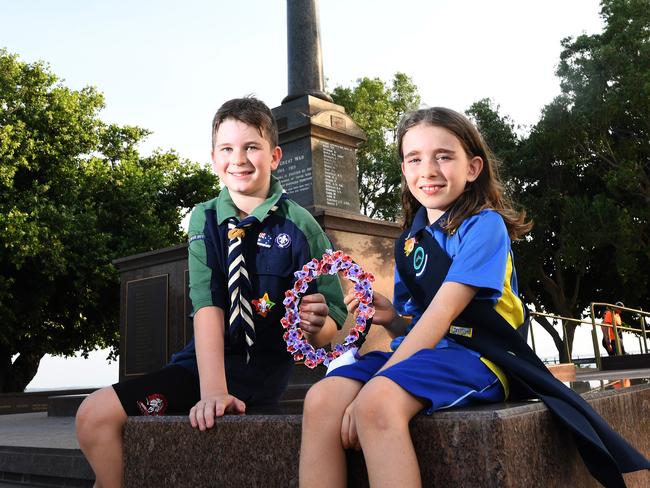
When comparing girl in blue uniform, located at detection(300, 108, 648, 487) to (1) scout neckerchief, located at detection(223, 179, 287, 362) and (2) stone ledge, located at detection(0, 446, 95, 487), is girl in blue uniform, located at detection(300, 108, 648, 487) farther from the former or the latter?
(2) stone ledge, located at detection(0, 446, 95, 487)

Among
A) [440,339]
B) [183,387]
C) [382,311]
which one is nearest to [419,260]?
[382,311]

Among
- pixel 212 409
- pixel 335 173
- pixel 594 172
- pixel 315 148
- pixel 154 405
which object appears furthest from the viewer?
pixel 594 172

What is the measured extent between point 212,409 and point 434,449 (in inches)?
35.9

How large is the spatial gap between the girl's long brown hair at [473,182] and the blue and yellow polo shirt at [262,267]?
2.01ft

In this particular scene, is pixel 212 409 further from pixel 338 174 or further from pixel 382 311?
pixel 338 174

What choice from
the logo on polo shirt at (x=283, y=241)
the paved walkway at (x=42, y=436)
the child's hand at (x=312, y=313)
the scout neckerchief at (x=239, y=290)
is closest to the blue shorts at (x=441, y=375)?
the child's hand at (x=312, y=313)

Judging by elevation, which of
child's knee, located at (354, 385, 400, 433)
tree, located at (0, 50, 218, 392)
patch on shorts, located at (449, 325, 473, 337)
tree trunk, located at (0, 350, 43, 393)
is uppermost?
tree, located at (0, 50, 218, 392)

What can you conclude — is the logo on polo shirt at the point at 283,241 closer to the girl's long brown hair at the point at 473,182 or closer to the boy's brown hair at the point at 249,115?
the boy's brown hair at the point at 249,115

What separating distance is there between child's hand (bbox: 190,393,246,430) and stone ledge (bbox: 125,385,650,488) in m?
0.04

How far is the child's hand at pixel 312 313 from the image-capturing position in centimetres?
262

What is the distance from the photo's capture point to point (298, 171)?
367 inches

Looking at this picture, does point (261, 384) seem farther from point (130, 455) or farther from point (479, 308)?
point (479, 308)

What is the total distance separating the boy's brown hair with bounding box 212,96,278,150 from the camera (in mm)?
2926

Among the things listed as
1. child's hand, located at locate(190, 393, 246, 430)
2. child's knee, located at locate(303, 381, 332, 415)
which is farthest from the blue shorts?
child's hand, located at locate(190, 393, 246, 430)
